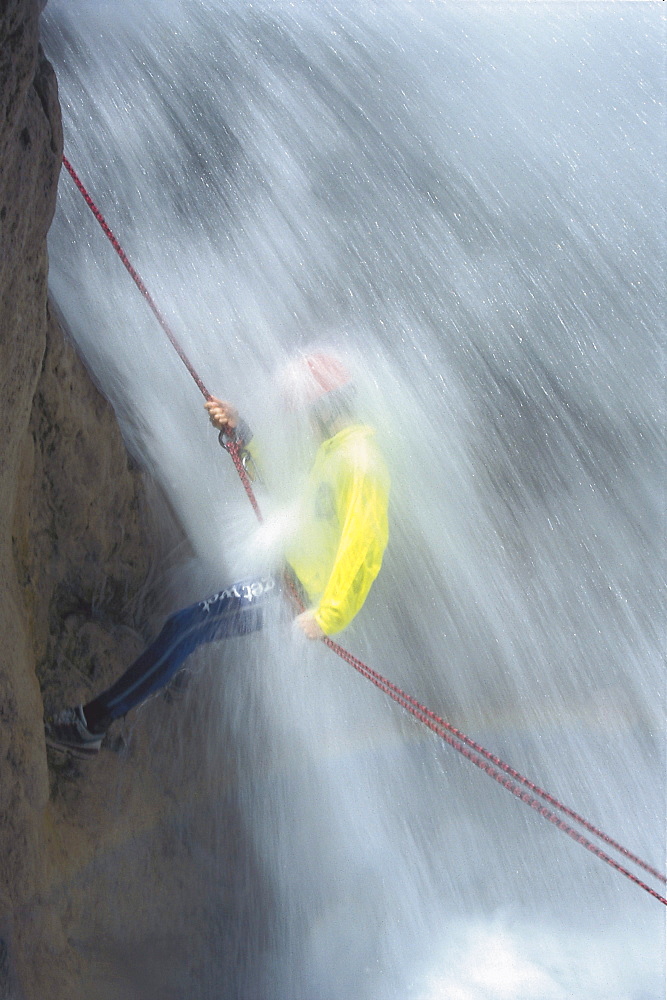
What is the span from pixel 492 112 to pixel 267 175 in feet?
3.67

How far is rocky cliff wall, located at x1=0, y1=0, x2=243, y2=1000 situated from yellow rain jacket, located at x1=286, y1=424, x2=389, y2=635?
67 centimetres

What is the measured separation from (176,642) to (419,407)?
5.46ft

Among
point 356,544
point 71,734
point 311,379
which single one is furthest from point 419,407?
point 71,734

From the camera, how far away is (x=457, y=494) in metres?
3.73

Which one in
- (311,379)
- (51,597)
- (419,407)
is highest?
(311,379)

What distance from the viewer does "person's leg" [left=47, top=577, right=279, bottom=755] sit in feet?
7.86

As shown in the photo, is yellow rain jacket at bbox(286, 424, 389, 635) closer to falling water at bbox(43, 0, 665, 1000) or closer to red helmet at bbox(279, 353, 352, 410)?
red helmet at bbox(279, 353, 352, 410)

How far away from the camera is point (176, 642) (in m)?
2.40

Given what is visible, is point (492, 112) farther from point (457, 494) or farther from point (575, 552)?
point (575, 552)

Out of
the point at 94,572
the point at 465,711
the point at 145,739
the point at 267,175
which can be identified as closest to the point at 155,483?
the point at 94,572

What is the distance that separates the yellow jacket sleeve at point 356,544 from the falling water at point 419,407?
0.55 metres

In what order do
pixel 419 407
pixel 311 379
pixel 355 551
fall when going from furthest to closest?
pixel 419 407, pixel 311 379, pixel 355 551

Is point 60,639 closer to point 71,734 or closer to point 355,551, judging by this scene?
point 71,734

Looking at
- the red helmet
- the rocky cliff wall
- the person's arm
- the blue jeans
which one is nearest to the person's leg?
the blue jeans
